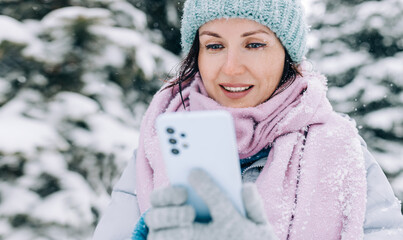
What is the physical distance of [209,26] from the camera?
1420 millimetres

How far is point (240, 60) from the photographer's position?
1.35 metres

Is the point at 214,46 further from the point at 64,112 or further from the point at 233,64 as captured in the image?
the point at 64,112

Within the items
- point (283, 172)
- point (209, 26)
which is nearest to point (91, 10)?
point (209, 26)

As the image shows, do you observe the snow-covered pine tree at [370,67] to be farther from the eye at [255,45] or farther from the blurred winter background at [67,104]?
the eye at [255,45]

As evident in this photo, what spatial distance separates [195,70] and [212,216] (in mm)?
1049

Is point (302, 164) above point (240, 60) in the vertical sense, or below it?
below

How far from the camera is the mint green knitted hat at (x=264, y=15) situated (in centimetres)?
134

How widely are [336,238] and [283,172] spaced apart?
0.88ft

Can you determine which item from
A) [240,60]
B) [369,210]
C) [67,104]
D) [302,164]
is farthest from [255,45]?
[67,104]

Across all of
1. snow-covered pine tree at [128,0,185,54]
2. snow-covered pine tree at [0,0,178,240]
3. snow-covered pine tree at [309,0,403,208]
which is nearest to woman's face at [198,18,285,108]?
snow-covered pine tree at [0,0,178,240]

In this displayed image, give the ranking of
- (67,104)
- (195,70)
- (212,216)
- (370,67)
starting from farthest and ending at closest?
(370,67) → (67,104) → (195,70) → (212,216)

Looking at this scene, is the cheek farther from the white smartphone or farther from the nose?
the white smartphone

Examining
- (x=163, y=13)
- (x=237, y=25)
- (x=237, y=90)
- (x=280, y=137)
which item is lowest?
(x=163, y=13)

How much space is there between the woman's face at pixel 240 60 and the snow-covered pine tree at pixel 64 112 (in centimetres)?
167
